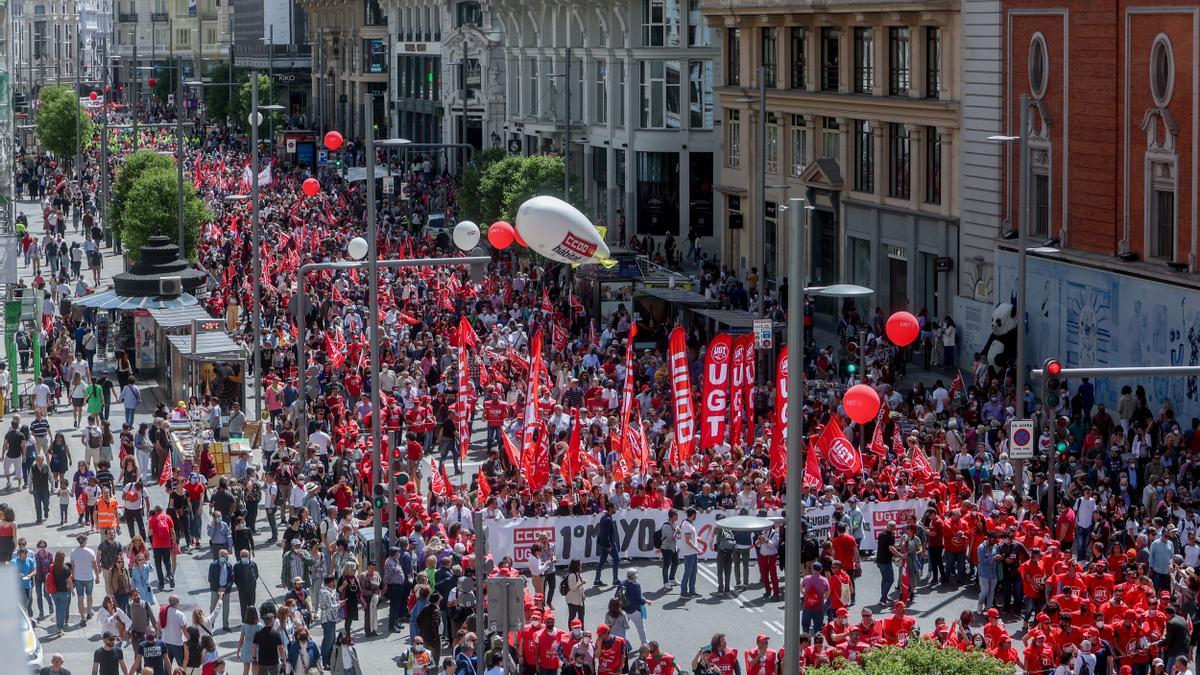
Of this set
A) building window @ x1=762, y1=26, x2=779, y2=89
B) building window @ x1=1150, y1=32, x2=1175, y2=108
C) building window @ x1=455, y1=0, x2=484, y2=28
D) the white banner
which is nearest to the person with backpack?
the white banner

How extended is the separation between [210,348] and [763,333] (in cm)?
1075

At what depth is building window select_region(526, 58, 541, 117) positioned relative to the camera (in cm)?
7850

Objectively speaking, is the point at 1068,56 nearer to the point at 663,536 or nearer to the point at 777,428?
the point at 777,428

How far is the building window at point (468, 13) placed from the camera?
302 feet

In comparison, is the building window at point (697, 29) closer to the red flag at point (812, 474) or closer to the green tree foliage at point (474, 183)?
the green tree foliage at point (474, 183)

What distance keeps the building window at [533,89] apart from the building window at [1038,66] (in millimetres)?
37896

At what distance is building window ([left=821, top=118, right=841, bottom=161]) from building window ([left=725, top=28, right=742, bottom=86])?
621 centimetres

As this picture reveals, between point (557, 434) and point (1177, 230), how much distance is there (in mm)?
12892

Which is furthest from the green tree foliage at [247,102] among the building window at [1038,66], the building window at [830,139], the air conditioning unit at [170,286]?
the building window at [1038,66]

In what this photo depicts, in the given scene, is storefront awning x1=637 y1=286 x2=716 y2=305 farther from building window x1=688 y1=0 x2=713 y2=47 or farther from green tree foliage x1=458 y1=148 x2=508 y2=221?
building window x1=688 y1=0 x2=713 y2=47

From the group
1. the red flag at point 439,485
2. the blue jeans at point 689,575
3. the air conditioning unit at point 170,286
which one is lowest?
the blue jeans at point 689,575

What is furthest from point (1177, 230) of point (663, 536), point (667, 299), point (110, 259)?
point (110, 259)

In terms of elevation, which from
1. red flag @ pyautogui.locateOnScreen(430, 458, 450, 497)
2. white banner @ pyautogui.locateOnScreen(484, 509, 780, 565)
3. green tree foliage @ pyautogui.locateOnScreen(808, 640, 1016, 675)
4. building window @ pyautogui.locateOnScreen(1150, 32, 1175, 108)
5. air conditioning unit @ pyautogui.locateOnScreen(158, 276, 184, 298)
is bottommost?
white banner @ pyautogui.locateOnScreen(484, 509, 780, 565)

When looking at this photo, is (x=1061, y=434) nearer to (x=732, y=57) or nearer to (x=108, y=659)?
(x=108, y=659)
